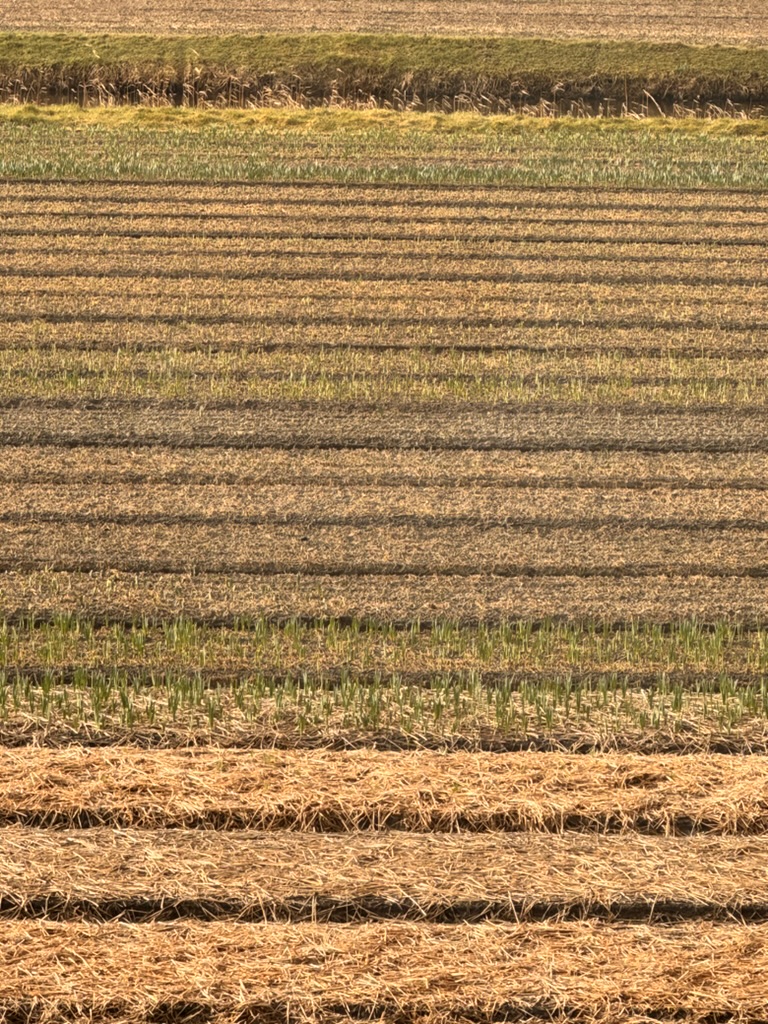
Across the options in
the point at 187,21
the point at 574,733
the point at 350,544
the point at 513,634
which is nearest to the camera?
the point at 574,733

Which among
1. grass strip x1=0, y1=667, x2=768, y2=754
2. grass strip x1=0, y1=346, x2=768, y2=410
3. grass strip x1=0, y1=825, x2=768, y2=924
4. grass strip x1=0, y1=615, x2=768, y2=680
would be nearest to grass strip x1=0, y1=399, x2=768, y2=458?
grass strip x1=0, y1=346, x2=768, y2=410

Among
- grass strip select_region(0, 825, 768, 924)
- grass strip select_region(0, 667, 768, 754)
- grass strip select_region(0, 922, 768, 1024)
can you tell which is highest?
grass strip select_region(0, 922, 768, 1024)

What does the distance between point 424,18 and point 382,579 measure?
2177 cm

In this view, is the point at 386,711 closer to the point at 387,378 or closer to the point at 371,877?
the point at 371,877

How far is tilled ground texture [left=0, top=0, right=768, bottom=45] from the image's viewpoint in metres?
27.5

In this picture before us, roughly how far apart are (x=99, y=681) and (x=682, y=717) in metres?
2.53

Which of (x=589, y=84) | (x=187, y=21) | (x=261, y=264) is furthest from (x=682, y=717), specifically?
(x=187, y=21)

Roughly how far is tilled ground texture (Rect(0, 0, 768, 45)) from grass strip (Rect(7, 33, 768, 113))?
7.02ft

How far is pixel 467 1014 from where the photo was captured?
183 inches

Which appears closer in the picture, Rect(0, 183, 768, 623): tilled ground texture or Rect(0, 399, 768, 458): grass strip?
Rect(0, 183, 768, 623): tilled ground texture

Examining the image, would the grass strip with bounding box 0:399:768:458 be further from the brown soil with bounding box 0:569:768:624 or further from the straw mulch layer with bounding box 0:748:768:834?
the straw mulch layer with bounding box 0:748:768:834

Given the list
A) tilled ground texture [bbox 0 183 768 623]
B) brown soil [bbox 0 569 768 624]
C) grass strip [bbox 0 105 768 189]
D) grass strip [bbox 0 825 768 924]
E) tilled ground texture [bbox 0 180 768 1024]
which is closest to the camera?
tilled ground texture [bbox 0 180 768 1024]

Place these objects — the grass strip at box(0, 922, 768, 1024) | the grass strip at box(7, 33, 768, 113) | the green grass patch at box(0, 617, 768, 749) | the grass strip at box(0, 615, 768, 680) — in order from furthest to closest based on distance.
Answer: the grass strip at box(7, 33, 768, 113), the grass strip at box(0, 615, 768, 680), the green grass patch at box(0, 617, 768, 749), the grass strip at box(0, 922, 768, 1024)

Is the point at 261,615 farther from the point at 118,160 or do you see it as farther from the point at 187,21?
the point at 187,21
